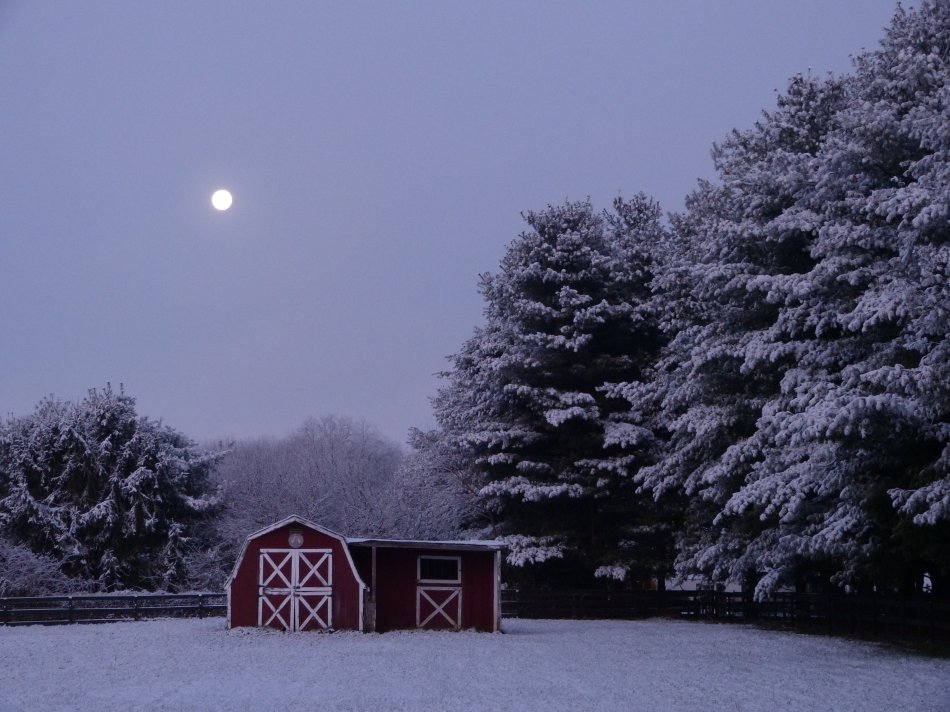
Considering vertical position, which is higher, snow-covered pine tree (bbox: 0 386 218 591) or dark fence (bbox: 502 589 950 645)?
snow-covered pine tree (bbox: 0 386 218 591)

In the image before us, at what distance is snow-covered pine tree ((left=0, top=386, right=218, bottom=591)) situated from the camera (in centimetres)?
4112

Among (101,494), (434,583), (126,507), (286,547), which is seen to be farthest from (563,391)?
(101,494)

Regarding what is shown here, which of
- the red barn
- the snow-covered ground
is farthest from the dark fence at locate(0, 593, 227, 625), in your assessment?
the red barn

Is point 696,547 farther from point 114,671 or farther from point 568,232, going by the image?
point 114,671

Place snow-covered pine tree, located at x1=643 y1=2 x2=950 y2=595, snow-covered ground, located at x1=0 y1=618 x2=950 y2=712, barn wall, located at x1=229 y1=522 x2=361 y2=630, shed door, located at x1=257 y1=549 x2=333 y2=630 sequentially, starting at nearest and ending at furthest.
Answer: snow-covered ground, located at x1=0 y1=618 x2=950 y2=712
snow-covered pine tree, located at x1=643 y1=2 x2=950 y2=595
barn wall, located at x1=229 y1=522 x2=361 y2=630
shed door, located at x1=257 y1=549 x2=333 y2=630

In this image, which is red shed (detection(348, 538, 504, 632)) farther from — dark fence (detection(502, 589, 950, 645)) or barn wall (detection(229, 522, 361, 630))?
dark fence (detection(502, 589, 950, 645))

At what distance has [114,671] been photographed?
18.2 m

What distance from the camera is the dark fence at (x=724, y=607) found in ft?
89.1

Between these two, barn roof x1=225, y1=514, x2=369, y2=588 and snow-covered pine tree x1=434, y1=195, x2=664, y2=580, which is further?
snow-covered pine tree x1=434, y1=195, x2=664, y2=580

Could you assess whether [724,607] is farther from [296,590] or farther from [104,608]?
[104,608]

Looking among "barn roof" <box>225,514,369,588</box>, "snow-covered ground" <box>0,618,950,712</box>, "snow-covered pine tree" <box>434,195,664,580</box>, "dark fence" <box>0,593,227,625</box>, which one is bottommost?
"dark fence" <box>0,593,227,625</box>

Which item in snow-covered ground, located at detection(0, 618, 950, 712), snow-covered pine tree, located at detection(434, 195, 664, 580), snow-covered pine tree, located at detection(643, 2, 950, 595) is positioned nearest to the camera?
snow-covered ground, located at detection(0, 618, 950, 712)

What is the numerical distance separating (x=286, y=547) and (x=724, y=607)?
56.4 ft

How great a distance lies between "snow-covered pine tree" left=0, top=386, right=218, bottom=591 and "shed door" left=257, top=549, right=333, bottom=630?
16.2 meters
